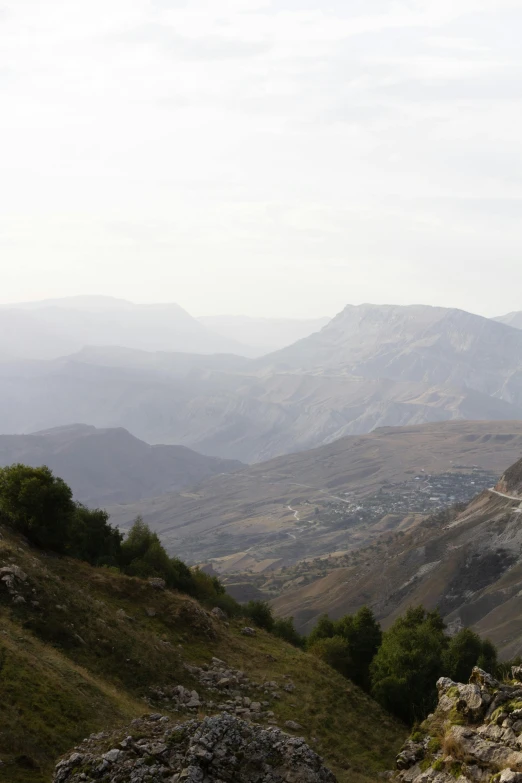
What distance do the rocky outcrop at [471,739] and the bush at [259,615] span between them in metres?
34.7

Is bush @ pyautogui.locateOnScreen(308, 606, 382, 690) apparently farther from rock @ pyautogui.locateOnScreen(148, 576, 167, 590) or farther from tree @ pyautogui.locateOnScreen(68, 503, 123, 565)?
tree @ pyautogui.locateOnScreen(68, 503, 123, 565)

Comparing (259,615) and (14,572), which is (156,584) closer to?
(14,572)

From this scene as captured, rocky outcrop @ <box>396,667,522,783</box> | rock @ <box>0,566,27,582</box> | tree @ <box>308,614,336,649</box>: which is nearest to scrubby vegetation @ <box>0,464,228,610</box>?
Answer: tree @ <box>308,614,336,649</box>

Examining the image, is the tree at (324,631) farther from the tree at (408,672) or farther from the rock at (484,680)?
the rock at (484,680)

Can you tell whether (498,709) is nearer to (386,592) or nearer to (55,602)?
(55,602)

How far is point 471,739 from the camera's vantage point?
16.6m

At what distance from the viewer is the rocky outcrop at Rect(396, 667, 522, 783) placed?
15.2 meters

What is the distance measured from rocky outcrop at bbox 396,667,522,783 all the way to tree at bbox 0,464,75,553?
2726 cm

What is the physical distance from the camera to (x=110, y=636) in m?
31.8

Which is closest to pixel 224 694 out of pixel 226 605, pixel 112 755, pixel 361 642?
pixel 112 755

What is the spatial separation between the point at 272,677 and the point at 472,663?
18.6 meters

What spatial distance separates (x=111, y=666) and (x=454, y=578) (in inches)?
3582

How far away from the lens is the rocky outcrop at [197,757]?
15.4m

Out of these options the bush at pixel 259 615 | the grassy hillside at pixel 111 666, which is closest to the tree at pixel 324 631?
the bush at pixel 259 615
